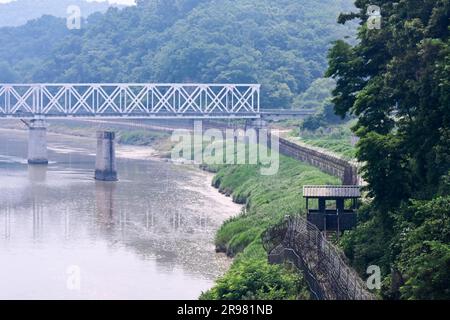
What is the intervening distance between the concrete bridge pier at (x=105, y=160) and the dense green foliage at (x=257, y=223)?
7.35 metres

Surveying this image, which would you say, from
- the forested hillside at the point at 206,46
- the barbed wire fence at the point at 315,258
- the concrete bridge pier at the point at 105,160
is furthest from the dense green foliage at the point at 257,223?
the forested hillside at the point at 206,46

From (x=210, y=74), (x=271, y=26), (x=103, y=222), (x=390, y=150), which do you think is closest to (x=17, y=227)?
(x=103, y=222)

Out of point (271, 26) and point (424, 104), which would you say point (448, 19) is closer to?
point (424, 104)

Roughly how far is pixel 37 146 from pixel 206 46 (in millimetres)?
39897

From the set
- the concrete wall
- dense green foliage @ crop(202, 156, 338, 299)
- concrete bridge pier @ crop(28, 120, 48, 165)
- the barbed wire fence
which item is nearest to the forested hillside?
concrete bridge pier @ crop(28, 120, 48, 165)

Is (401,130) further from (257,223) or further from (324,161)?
(324,161)

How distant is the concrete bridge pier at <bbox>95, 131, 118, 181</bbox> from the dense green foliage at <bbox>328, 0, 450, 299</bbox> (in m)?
40.8

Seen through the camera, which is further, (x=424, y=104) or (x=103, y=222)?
(x=103, y=222)

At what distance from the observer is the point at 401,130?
35.1 m

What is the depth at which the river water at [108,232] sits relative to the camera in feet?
134

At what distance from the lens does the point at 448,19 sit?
34.2m

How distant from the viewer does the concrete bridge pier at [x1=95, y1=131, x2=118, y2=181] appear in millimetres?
78500

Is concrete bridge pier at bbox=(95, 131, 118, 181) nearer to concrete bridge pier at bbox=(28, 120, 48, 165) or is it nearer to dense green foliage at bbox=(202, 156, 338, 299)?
dense green foliage at bbox=(202, 156, 338, 299)
